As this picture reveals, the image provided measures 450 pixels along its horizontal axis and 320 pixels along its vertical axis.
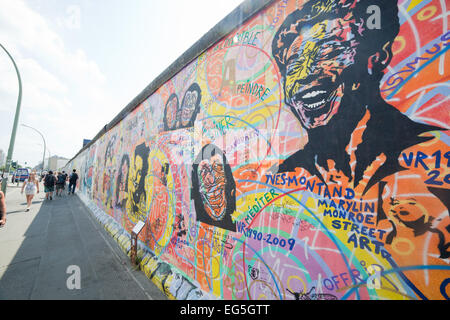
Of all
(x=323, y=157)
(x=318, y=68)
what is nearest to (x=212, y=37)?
(x=318, y=68)

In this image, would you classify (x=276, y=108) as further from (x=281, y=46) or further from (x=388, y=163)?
(x=388, y=163)

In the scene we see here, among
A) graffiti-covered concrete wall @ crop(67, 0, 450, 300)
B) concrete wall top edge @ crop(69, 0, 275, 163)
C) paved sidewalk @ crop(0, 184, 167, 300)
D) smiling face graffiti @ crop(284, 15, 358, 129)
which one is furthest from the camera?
paved sidewalk @ crop(0, 184, 167, 300)

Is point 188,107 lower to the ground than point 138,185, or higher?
higher

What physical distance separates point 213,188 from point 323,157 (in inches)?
55.8

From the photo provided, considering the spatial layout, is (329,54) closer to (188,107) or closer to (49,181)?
(188,107)

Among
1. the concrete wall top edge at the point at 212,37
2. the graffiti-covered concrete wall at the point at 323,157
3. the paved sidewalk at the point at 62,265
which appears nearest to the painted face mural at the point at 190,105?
the graffiti-covered concrete wall at the point at 323,157

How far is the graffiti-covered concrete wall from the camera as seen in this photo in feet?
3.67

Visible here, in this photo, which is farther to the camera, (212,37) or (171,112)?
(171,112)

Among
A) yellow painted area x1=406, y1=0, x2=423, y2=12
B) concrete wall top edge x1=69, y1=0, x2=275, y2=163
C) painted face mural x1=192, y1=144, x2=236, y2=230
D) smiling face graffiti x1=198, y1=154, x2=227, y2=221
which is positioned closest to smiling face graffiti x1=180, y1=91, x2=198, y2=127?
concrete wall top edge x1=69, y1=0, x2=275, y2=163

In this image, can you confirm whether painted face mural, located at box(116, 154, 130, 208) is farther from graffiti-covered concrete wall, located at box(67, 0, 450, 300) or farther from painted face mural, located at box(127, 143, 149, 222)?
graffiti-covered concrete wall, located at box(67, 0, 450, 300)

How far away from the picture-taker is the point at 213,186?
8.29 ft

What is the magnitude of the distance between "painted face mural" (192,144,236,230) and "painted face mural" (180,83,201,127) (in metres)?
0.69

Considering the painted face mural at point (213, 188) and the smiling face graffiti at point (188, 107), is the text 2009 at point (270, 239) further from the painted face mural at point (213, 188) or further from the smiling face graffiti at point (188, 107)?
the smiling face graffiti at point (188, 107)

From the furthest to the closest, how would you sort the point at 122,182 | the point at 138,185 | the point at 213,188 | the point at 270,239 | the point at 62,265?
1. the point at 122,182
2. the point at 138,185
3. the point at 62,265
4. the point at 213,188
5. the point at 270,239
